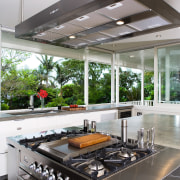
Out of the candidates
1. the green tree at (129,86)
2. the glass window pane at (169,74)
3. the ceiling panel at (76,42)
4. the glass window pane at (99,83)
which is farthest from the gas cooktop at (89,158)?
the green tree at (129,86)

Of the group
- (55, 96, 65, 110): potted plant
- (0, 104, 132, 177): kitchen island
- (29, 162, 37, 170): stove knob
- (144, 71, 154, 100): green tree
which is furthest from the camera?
(144, 71, 154, 100): green tree

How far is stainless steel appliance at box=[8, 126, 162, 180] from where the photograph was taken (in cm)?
89

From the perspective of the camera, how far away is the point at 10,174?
4.83 ft

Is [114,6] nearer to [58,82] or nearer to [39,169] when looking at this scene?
[39,169]

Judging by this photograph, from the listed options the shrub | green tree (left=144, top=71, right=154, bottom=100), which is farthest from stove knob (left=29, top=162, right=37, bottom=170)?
green tree (left=144, top=71, right=154, bottom=100)

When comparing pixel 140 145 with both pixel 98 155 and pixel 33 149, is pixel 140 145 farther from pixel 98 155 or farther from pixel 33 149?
pixel 33 149

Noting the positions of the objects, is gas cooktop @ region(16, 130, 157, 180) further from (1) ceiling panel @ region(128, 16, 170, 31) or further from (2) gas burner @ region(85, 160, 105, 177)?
(1) ceiling panel @ region(128, 16, 170, 31)

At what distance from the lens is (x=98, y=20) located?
3.99 feet

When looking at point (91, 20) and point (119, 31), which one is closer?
point (91, 20)

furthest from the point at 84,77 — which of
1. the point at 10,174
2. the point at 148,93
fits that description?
the point at 10,174

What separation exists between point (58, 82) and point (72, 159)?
10.5 feet

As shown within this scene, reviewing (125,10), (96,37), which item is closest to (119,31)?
(96,37)

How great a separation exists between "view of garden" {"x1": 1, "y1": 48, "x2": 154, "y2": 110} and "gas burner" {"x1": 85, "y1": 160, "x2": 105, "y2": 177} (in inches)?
112

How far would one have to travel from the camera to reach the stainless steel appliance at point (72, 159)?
0.89 metres
